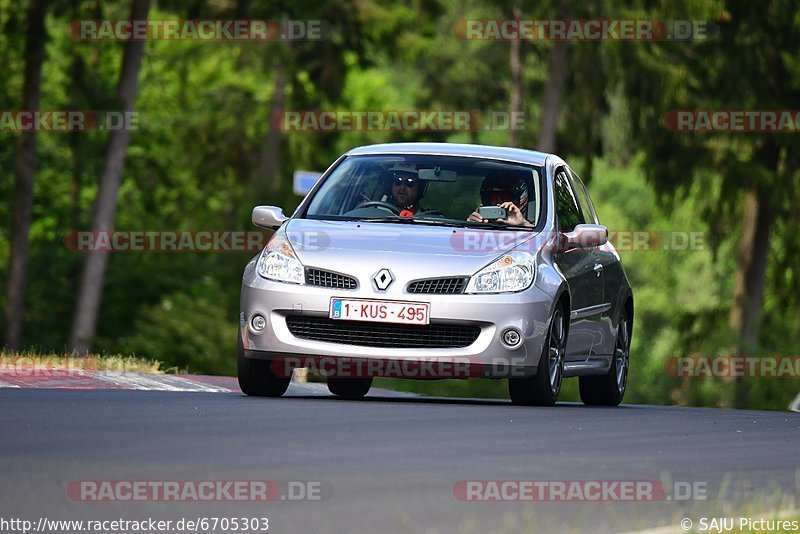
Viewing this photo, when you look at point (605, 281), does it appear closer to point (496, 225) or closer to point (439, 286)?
point (496, 225)

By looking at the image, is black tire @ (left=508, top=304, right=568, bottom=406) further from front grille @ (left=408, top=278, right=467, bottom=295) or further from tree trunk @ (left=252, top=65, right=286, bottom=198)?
tree trunk @ (left=252, top=65, right=286, bottom=198)

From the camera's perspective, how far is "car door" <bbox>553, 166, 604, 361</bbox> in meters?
14.4

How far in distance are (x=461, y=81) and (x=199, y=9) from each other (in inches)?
516

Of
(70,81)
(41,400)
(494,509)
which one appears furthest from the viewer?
(70,81)

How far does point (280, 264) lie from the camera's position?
13445mm

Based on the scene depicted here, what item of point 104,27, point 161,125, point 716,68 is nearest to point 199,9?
point 104,27

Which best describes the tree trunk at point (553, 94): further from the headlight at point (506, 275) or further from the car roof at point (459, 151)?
the headlight at point (506, 275)

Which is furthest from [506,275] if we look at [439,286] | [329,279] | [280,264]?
[280,264]

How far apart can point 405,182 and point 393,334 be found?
64.2 inches

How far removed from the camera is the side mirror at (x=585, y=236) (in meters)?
14.3

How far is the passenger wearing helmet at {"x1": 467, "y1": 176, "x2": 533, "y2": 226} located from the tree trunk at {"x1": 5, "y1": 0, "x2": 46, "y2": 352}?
25736 mm

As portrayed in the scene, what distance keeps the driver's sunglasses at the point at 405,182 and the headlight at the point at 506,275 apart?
4.05 feet

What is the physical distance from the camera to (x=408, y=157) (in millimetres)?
14711

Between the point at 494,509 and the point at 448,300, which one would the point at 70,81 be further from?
the point at 494,509
